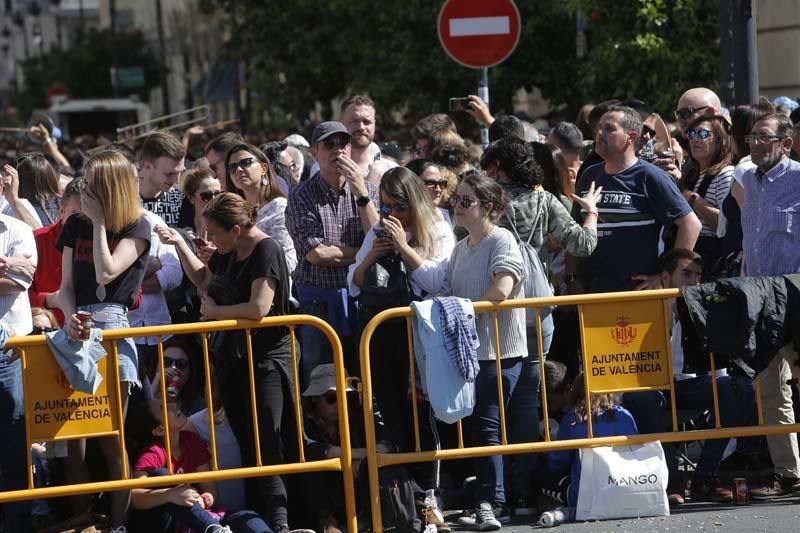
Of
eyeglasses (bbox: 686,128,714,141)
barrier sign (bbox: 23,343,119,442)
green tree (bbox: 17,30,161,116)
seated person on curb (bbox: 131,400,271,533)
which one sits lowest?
seated person on curb (bbox: 131,400,271,533)

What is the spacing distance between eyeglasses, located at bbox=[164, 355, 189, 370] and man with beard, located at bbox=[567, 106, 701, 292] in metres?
2.40

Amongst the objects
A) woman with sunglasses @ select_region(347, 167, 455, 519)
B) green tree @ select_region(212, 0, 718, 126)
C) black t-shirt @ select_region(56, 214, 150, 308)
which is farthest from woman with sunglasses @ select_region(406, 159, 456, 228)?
green tree @ select_region(212, 0, 718, 126)

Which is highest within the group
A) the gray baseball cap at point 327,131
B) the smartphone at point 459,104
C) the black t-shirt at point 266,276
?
the smartphone at point 459,104

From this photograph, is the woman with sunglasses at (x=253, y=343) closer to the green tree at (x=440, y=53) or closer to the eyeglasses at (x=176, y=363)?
the eyeglasses at (x=176, y=363)

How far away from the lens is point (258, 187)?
8.82m

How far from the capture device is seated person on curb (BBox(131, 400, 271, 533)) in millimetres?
7305

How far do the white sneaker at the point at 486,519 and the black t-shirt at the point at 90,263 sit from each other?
213cm

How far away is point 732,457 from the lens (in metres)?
8.09

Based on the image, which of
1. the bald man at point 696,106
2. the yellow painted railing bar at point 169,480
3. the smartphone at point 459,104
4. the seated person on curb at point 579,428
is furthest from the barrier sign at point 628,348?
the smartphone at point 459,104

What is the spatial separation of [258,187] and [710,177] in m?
2.78

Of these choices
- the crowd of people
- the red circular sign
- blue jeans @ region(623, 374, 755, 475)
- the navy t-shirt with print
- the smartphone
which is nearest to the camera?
the crowd of people

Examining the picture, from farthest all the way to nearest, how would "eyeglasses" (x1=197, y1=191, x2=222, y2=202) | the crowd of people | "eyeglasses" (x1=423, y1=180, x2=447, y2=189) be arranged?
1. "eyeglasses" (x1=197, y1=191, x2=222, y2=202)
2. "eyeglasses" (x1=423, y1=180, x2=447, y2=189)
3. the crowd of people

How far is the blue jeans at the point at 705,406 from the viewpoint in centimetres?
776

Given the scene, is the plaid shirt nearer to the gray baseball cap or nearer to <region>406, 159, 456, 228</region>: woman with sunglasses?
the gray baseball cap
